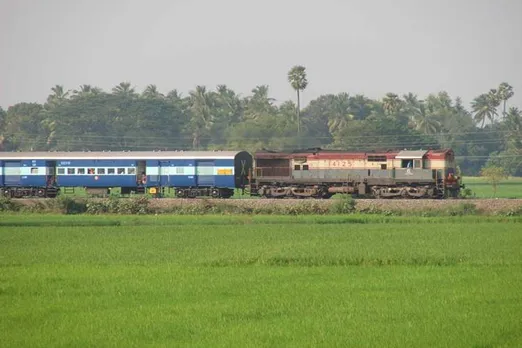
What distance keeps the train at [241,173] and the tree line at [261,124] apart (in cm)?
5463

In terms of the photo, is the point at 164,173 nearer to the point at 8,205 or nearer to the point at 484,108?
the point at 8,205

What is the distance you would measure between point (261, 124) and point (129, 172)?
69859mm

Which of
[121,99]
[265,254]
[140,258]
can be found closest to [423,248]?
[265,254]

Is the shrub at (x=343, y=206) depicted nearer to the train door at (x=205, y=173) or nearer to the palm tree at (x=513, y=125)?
the train door at (x=205, y=173)

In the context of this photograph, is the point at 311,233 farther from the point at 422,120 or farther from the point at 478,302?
the point at 422,120

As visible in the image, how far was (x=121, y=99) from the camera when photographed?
477 feet

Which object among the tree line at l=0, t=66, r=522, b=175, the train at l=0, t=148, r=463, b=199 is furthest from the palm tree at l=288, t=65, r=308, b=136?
the train at l=0, t=148, r=463, b=199

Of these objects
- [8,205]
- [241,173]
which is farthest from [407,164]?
[8,205]

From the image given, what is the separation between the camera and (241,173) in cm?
6594

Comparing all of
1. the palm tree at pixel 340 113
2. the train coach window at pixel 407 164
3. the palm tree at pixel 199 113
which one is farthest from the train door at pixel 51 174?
the palm tree at pixel 340 113

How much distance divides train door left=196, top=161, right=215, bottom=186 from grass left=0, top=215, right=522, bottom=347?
73.5ft

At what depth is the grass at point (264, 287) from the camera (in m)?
19.1

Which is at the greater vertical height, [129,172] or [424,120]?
[424,120]

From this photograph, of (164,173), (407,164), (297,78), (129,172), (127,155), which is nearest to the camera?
(407,164)
